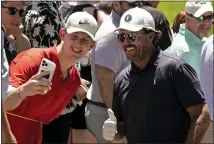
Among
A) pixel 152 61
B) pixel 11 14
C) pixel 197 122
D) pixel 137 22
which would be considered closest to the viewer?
pixel 197 122

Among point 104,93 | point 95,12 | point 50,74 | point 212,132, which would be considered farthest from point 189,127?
point 95,12

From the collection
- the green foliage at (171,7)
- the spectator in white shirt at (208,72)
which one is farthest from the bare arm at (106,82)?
the green foliage at (171,7)

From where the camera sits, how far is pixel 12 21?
593cm

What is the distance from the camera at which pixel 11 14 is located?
5910 millimetres

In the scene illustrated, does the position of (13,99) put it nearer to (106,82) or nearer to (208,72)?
(106,82)

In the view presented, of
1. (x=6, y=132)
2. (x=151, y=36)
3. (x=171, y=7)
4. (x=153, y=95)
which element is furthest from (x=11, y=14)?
(x=171, y=7)

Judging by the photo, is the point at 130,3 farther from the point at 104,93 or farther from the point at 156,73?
the point at 156,73

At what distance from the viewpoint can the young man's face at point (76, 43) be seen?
506 cm

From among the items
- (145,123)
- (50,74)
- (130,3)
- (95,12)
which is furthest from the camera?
(95,12)

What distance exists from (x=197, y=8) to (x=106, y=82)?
1335 mm

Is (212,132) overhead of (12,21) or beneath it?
beneath

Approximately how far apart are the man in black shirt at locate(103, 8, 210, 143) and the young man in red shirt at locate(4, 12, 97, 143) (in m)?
0.38

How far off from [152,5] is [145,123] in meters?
2.68

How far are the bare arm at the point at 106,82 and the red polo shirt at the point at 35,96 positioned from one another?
0.69m
